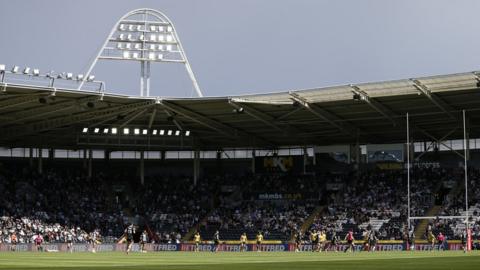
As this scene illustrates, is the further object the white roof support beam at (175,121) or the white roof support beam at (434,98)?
the white roof support beam at (175,121)

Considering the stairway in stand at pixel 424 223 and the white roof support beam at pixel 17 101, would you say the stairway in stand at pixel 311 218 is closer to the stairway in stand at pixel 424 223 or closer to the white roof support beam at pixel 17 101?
the stairway in stand at pixel 424 223

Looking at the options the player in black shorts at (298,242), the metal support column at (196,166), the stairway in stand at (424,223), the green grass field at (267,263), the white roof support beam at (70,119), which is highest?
the white roof support beam at (70,119)

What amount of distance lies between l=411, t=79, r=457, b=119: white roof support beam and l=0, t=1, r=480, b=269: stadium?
5.0 inches

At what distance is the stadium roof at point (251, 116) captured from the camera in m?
56.2

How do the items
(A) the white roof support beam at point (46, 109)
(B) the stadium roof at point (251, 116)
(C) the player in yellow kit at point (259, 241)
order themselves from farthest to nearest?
(C) the player in yellow kit at point (259, 241) < (A) the white roof support beam at point (46, 109) < (B) the stadium roof at point (251, 116)

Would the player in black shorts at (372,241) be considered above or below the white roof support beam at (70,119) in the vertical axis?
below

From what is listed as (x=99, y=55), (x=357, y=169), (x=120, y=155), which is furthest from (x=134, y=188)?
(x=357, y=169)

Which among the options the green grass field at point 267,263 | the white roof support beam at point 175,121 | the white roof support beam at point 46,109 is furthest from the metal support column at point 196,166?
the green grass field at point 267,263

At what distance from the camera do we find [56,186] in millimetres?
75250

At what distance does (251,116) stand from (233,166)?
59.8 feet

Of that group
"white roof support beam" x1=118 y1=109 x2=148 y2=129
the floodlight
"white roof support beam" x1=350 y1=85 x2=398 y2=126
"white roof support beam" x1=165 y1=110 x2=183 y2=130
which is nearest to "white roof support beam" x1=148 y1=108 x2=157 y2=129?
"white roof support beam" x1=118 y1=109 x2=148 y2=129

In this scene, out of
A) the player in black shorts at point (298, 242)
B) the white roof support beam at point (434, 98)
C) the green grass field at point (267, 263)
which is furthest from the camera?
the player in black shorts at point (298, 242)

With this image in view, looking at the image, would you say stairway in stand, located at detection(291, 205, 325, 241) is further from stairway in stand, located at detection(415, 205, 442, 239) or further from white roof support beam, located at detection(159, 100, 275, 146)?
stairway in stand, located at detection(415, 205, 442, 239)

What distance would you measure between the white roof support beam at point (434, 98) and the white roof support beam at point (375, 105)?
388 centimetres
